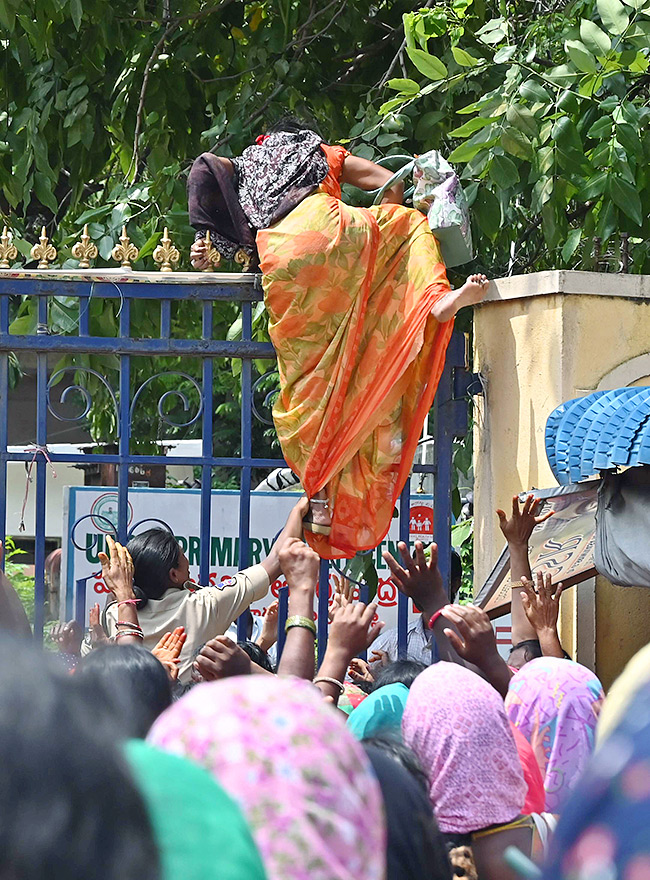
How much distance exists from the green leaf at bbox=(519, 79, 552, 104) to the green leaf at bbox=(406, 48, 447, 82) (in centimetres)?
27

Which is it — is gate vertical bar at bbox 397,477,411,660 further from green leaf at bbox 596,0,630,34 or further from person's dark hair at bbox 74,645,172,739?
person's dark hair at bbox 74,645,172,739

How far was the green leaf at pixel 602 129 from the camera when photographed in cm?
363

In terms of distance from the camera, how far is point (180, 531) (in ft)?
18.2

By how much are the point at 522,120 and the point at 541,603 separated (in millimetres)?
1566

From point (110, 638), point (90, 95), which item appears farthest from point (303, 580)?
point (90, 95)

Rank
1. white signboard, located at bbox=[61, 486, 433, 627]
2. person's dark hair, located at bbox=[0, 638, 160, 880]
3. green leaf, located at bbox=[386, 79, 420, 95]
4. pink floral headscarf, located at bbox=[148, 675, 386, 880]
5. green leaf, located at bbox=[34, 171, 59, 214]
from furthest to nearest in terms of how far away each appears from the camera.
Result: white signboard, located at bbox=[61, 486, 433, 627], green leaf, located at bbox=[34, 171, 59, 214], green leaf, located at bbox=[386, 79, 420, 95], pink floral headscarf, located at bbox=[148, 675, 386, 880], person's dark hair, located at bbox=[0, 638, 160, 880]

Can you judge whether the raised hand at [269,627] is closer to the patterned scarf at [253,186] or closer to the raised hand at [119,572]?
the raised hand at [119,572]

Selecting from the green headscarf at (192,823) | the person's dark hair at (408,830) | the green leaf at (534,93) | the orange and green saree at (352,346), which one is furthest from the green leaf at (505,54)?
the green headscarf at (192,823)

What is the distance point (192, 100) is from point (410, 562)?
127 inches

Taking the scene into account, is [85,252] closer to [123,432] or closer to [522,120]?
[123,432]

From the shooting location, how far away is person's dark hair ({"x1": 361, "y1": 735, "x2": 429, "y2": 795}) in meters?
1.65

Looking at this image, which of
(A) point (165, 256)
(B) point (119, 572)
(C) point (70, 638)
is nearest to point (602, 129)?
(A) point (165, 256)

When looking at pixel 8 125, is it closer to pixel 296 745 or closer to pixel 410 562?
pixel 410 562

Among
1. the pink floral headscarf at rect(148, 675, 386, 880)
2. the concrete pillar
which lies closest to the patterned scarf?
the concrete pillar
